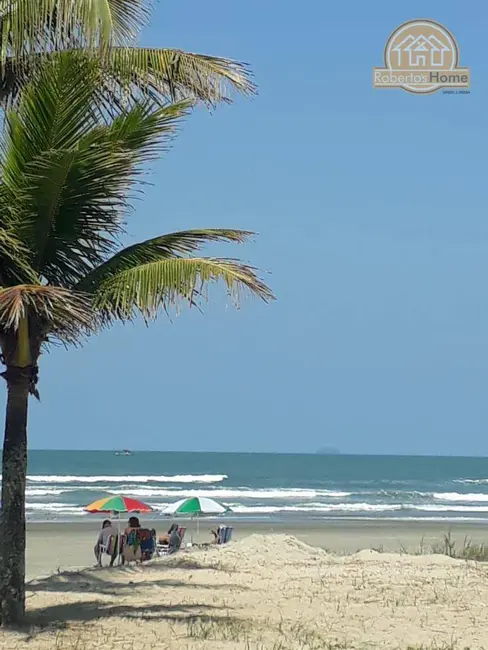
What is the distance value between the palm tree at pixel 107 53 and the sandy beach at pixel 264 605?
4.88 metres

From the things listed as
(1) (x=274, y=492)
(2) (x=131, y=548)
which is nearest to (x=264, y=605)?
(2) (x=131, y=548)

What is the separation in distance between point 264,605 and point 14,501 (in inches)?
134

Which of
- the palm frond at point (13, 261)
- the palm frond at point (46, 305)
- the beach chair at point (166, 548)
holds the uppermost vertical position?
the palm frond at point (13, 261)

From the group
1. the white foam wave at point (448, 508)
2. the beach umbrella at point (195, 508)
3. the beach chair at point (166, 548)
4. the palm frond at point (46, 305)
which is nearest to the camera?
the palm frond at point (46, 305)

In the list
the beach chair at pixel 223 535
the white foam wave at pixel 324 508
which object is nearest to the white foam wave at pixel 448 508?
the white foam wave at pixel 324 508

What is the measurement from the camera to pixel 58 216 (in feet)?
29.6

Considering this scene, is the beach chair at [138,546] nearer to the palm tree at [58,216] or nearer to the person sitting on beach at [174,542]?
the person sitting on beach at [174,542]

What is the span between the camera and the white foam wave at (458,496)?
179 feet

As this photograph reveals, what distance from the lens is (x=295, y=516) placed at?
37906mm

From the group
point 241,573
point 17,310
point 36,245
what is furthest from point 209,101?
point 241,573

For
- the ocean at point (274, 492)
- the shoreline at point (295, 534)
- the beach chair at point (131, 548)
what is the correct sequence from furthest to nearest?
the ocean at point (274, 492)
the shoreline at point (295, 534)
the beach chair at point (131, 548)

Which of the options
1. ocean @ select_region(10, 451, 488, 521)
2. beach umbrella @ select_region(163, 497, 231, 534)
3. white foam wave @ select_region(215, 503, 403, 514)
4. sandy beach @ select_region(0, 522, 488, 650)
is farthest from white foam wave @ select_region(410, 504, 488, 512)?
sandy beach @ select_region(0, 522, 488, 650)

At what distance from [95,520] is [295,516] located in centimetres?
803

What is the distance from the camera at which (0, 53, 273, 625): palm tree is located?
8.60 meters
